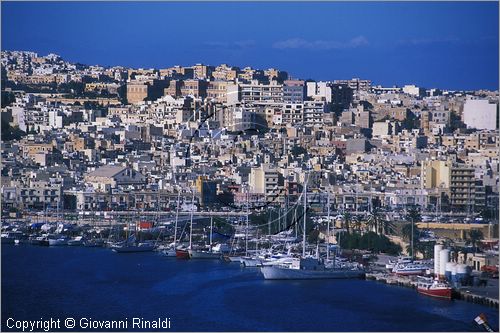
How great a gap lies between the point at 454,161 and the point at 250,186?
2.46 m

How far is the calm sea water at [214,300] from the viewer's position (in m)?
11.1

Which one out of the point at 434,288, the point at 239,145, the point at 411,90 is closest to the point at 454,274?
the point at 434,288

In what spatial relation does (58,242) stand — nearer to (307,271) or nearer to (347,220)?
(347,220)

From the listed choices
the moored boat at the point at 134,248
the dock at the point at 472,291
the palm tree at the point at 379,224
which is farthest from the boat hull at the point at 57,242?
the dock at the point at 472,291

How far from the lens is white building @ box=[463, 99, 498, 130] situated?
25328 millimetres

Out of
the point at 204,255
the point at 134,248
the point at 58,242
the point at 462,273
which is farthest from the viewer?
the point at 58,242

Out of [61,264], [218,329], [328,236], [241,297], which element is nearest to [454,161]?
[328,236]

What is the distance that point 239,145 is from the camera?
84.7 feet

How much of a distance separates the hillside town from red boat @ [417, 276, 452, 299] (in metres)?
0.89

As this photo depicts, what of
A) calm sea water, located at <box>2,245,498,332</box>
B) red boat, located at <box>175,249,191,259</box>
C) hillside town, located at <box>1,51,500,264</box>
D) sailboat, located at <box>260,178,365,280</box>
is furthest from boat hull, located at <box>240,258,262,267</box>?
hillside town, located at <box>1,51,500,264</box>

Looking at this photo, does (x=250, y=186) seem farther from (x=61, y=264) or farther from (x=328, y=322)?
(x=328, y=322)

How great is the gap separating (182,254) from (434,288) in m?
4.47

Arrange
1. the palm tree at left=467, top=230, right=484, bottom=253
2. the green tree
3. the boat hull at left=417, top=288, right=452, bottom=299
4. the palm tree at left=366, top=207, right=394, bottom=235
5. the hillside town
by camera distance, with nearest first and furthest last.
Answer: the boat hull at left=417, top=288, right=452, bottom=299 < the palm tree at left=467, top=230, right=484, bottom=253 < the palm tree at left=366, top=207, right=394, bottom=235 < the green tree < the hillside town

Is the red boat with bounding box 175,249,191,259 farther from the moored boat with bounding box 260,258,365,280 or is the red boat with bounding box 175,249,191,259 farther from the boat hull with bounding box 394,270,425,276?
the boat hull with bounding box 394,270,425,276
